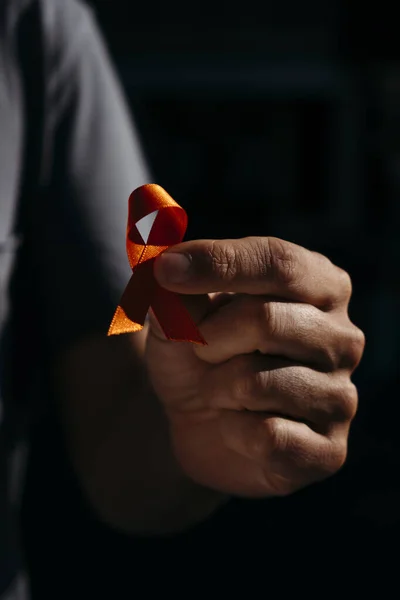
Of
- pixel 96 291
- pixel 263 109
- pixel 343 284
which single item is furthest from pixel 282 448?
pixel 263 109

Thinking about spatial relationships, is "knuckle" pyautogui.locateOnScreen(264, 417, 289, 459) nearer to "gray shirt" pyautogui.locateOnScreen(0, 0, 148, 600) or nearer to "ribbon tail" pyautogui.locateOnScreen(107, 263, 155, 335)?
"ribbon tail" pyautogui.locateOnScreen(107, 263, 155, 335)

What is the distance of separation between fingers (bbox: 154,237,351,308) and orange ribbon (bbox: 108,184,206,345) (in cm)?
2

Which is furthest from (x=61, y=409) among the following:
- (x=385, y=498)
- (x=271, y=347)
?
(x=385, y=498)

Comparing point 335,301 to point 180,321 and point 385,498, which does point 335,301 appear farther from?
point 385,498

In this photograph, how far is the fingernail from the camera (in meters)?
0.92

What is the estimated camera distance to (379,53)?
809cm

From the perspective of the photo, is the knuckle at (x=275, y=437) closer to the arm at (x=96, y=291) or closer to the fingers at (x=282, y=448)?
the fingers at (x=282, y=448)

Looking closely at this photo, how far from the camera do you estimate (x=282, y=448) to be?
3.48 feet

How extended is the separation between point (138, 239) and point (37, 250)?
0.56 metres

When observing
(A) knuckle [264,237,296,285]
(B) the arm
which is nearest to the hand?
(A) knuckle [264,237,296,285]

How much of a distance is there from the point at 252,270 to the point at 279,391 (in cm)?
17

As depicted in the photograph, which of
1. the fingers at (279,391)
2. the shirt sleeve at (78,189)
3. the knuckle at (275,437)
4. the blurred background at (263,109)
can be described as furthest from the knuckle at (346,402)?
the blurred background at (263,109)

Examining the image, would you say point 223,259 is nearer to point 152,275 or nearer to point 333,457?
point 152,275

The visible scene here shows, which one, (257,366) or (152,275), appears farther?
(257,366)
